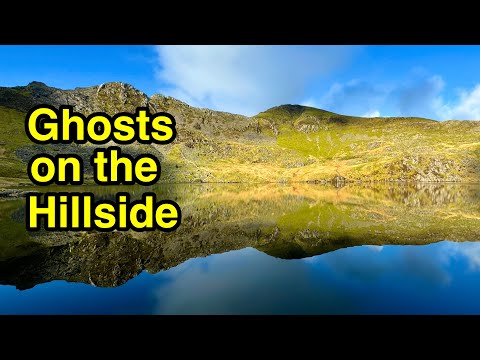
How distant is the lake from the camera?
1597 centimetres

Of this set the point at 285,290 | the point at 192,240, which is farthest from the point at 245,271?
the point at 192,240

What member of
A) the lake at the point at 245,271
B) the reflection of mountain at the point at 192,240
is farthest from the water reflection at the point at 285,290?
the reflection of mountain at the point at 192,240

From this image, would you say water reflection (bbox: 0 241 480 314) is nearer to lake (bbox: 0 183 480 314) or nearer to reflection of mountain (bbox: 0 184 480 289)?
lake (bbox: 0 183 480 314)

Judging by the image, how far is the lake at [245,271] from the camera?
16.0m

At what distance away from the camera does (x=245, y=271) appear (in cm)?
2256

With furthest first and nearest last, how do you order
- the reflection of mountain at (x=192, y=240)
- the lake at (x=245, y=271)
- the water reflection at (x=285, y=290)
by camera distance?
the reflection of mountain at (x=192, y=240)
the lake at (x=245, y=271)
the water reflection at (x=285, y=290)

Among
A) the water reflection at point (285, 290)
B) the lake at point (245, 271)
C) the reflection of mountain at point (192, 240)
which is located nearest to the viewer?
the water reflection at point (285, 290)

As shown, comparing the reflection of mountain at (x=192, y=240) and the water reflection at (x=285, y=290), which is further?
the reflection of mountain at (x=192, y=240)

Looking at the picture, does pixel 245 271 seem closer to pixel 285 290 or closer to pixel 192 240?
pixel 285 290

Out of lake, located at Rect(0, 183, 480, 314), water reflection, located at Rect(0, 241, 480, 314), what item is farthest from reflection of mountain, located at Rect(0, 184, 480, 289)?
water reflection, located at Rect(0, 241, 480, 314)

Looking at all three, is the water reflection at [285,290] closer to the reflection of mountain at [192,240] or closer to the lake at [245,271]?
the lake at [245,271]

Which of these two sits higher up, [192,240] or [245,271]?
[192,240]
